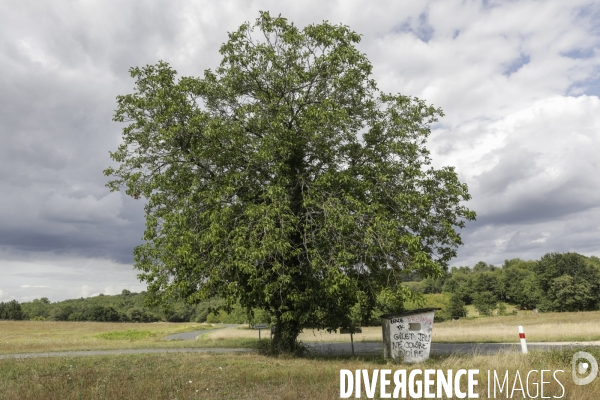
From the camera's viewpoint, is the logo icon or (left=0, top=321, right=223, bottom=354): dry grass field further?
(left=0, top=321, right=223, bottom=354): dry grass field

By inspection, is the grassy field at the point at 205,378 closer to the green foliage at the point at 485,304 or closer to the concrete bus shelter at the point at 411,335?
the concrete bus shelter at the point at 411,335

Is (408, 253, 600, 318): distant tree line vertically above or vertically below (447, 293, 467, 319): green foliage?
above

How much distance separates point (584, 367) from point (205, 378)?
10.1 m

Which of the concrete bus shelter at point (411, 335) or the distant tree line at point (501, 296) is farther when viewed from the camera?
the distant tree line at point (501, 296)

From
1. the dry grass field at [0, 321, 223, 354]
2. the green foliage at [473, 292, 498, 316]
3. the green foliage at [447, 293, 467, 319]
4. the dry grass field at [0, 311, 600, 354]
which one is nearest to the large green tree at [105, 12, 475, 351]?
the dry grass field at [0, 311, 600, 354]

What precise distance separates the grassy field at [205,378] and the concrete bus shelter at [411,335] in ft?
1.55

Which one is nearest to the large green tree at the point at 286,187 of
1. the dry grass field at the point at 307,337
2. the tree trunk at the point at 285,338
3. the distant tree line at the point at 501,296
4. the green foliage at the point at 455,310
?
the tree trunk at the point at 285,338

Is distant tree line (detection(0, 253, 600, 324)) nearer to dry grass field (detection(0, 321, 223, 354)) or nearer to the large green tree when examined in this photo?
dry grass field (detection(0, 321, 223, 354))

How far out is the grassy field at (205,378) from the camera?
973 centimetres

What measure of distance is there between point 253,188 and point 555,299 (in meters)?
85.8

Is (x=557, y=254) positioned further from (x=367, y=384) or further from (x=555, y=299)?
(x=367, y=384)

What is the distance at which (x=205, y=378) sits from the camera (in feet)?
37.7

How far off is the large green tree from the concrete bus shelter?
0.98 m

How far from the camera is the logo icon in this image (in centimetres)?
1103
